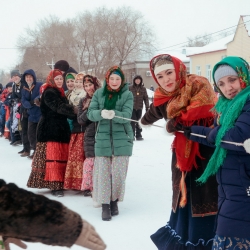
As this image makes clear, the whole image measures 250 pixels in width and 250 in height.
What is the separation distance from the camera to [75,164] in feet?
17.8

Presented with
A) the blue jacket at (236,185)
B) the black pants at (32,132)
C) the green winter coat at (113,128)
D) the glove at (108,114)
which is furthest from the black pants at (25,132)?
the blue jacket at (236,185)

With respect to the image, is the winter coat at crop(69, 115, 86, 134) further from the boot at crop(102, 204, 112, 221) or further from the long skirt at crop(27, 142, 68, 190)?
→ the boot at crop(102, 204, 112, 221)

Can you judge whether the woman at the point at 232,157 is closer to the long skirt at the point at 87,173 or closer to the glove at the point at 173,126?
the glove at the point at 173,126

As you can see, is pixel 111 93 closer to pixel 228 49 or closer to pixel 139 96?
pixel 139 96

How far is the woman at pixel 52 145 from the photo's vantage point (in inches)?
213

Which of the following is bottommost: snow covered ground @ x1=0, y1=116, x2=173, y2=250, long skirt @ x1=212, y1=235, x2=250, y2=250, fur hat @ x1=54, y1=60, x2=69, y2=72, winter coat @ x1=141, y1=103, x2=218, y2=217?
snow covered ground @ x1=0, y1=116, x2=173, y2=250

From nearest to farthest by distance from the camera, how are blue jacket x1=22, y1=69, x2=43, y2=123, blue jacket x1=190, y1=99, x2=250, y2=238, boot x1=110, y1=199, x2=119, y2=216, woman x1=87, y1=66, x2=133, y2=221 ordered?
blue jacket x1=190, y1=99, x2=250, y2=238 < woman x1=87, y1=66, x2=133, y2=221 < boot x1=110, y1=199, x2=119, y2=216 < blue jacket x1=22, y1=69, x2=43, y2=123

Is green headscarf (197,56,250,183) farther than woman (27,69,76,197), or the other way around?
woman (27,69,76,197)

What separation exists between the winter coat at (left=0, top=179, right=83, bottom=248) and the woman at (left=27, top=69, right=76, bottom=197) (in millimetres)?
3815

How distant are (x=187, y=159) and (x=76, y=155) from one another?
2.68 metres

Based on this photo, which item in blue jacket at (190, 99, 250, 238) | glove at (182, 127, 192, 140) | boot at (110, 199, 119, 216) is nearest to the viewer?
blue jacket at (190, 99, 250, 238)

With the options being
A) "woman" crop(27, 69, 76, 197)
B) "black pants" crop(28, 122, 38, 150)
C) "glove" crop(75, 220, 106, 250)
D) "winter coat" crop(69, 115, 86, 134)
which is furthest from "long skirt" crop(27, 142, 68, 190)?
"glove" crop(75, 220, 106, 250)

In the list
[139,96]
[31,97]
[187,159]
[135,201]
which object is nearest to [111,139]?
[135,201]

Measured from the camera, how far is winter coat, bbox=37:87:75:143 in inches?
208
